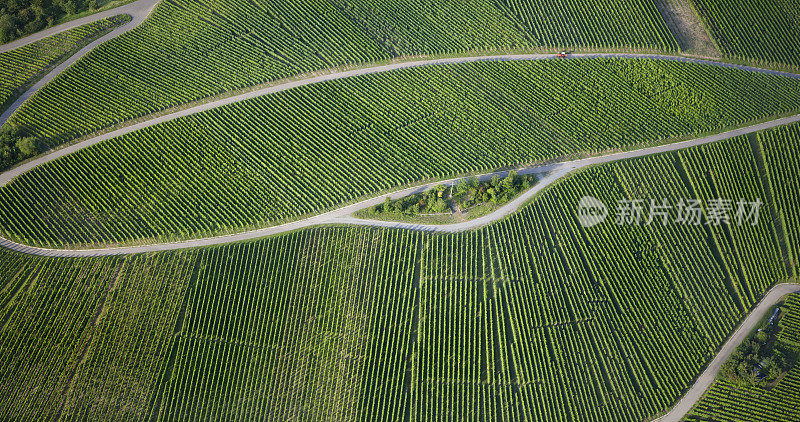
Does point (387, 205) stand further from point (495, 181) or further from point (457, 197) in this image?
point (495, 181)

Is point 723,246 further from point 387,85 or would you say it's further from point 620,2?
point 387,85

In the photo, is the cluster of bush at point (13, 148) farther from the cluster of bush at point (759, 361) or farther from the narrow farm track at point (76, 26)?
the cluster of bush at point (759, 361)

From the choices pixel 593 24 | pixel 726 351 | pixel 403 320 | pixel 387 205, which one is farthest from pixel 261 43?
pixel 726 351

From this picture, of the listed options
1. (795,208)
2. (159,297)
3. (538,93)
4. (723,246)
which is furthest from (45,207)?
(795,208)

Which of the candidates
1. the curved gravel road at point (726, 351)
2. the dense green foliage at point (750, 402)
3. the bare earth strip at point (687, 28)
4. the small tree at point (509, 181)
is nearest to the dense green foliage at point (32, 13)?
the small tree at point (509, 181)

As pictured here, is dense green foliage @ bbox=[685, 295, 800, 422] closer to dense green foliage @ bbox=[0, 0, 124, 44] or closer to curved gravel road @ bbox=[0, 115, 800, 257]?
curved gravel road @ bbox=[0, 115, 800, 257]
